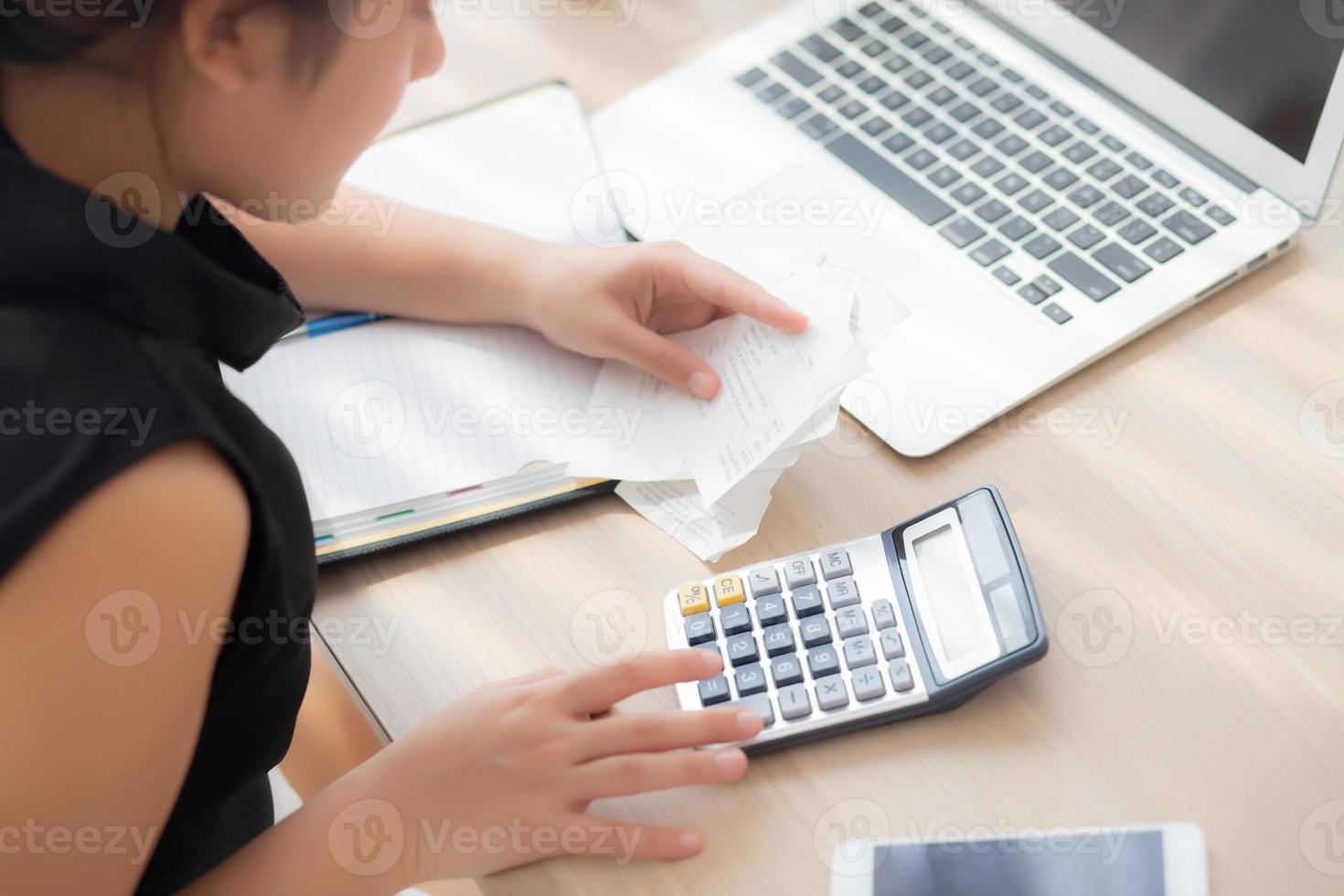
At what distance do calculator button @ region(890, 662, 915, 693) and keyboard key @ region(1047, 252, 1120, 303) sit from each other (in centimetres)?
28

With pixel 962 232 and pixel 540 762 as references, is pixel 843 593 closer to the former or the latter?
pixel 540 762

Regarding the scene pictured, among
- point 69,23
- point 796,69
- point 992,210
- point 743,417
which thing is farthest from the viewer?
point 796,69

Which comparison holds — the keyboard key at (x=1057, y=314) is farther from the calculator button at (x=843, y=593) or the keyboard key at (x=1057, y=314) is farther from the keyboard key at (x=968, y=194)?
the calculator button at (x=843, y=593)

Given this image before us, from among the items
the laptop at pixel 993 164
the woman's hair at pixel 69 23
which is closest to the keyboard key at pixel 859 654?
the laptop at pixel 993 164

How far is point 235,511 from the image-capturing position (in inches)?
18.4

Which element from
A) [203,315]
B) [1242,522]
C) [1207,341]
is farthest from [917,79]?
[203,315]

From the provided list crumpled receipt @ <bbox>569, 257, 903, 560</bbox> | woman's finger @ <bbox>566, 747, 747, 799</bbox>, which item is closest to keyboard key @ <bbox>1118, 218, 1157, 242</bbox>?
crumpled receipt @ <bbox>569, 257, 903, 560</bbox>

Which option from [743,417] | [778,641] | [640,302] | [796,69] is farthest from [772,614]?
[796,69]

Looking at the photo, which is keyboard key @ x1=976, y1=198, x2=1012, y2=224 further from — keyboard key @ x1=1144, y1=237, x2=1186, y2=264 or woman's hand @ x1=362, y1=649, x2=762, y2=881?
woman's hand @ x1=362, y1=649, x2=762, y2=881

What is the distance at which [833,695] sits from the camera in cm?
52

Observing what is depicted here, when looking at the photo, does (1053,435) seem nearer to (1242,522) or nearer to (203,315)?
(1242,522)

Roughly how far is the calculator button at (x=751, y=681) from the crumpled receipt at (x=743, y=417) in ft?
0.26

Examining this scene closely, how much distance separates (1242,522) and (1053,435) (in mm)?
104

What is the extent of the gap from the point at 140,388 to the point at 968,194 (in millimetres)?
505
